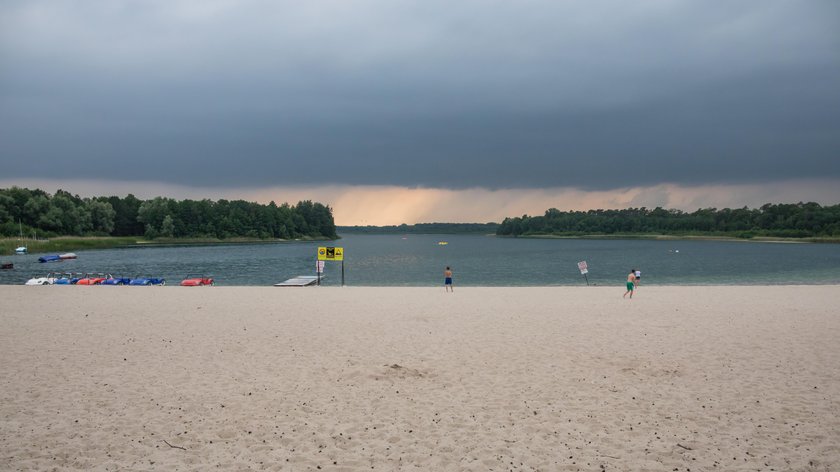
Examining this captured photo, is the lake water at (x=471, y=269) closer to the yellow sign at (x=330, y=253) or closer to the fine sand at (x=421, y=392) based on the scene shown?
the yellow sign at (x=330, y=253)

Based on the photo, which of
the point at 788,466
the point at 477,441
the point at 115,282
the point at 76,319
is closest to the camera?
the point at 788,466

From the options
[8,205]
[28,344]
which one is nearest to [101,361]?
[28,344]

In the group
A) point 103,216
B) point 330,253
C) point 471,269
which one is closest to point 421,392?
point 330,253

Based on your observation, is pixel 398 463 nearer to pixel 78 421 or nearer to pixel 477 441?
pixel 477 441

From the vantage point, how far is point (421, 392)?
33.4 ft

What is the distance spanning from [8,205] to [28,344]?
5755 inches

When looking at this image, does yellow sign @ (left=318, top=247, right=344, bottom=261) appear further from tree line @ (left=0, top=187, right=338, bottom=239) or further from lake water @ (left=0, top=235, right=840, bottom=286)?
tree line @ (left=0, top=187, right=338, bottom=239)

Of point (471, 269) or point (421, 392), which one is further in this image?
point (471, 269)

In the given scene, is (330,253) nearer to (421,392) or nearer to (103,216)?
(421,392)

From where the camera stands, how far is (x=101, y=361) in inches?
495

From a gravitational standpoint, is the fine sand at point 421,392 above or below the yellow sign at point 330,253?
below

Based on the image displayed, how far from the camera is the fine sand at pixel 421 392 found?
733cm

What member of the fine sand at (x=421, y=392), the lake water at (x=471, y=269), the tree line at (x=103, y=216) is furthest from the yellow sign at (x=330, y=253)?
the tree line at (x=103, y=216)

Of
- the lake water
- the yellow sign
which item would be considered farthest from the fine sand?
the lake water
